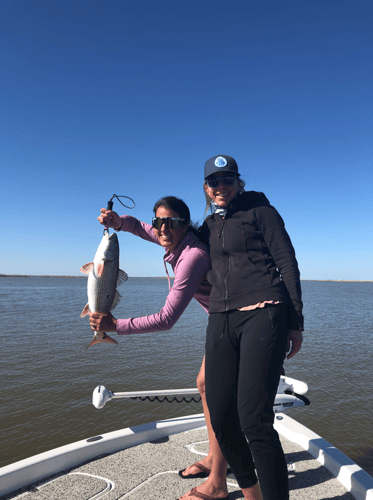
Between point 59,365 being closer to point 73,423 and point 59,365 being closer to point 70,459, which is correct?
point 73,423

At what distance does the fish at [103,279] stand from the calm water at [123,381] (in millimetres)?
6515

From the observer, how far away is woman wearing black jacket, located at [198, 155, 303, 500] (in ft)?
6.82

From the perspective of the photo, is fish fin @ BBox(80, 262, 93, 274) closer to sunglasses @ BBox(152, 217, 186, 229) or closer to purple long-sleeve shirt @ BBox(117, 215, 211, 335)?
purple long-sleeve shirt @ BBox(117, 215, 211, 335)

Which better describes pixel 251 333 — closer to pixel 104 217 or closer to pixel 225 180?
pixel 225 180

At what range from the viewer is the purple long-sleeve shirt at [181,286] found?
2.41 m

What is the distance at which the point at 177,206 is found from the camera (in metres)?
2.80

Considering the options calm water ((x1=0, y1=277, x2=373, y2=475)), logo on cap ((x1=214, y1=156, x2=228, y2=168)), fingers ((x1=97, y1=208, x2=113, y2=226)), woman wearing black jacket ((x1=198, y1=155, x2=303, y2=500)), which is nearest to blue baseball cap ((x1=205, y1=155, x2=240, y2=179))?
logo on cap ((x1=214, y1=156, x2=228, y2=168))

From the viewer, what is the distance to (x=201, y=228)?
9.52 ft

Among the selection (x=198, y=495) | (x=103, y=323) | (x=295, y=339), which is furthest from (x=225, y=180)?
(x=198, y=495)

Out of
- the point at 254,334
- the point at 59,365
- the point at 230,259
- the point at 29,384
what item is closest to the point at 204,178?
the point at 230,259

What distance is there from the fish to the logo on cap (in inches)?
44.9

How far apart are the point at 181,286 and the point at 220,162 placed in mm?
1145

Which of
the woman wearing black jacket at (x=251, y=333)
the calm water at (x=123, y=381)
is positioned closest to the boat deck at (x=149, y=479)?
the woman wearing black jacket at (x=251, y=333)

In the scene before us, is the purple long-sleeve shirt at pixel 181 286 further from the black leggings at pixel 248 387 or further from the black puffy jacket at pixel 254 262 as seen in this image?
the black leggings at pixel 248 387
